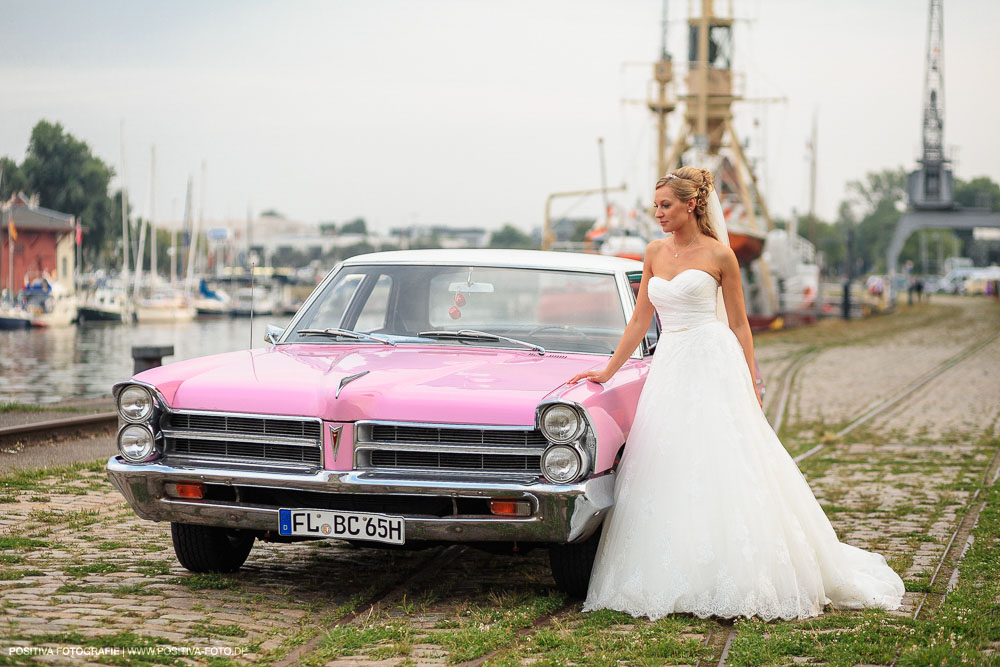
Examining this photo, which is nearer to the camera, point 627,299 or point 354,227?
point 627,299

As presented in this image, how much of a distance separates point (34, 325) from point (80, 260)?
4.97ft

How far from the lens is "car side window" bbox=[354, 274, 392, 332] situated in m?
6.60

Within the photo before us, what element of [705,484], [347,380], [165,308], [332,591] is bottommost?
[332,591]

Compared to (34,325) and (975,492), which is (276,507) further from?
(34,325)

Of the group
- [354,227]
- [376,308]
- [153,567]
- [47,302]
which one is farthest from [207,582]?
[354,227]

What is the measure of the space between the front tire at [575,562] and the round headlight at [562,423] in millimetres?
608

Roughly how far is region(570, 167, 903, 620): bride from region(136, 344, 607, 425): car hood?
0.39 m

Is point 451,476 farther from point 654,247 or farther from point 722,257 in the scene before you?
point 722,257

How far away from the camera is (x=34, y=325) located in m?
22.5

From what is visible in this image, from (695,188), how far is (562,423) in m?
1.51

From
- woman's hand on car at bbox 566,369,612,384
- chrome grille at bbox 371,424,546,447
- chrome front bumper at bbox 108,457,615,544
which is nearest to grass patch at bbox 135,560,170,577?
chrome front bumper at bbox 108,457,615,544

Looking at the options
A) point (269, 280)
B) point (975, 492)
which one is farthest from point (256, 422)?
point (269, 280)

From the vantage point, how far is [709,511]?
17.1 feet

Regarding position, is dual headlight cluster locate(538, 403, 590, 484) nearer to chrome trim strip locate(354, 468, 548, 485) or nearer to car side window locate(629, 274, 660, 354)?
chrome trim strip locate(354, 468, 548, 485)
